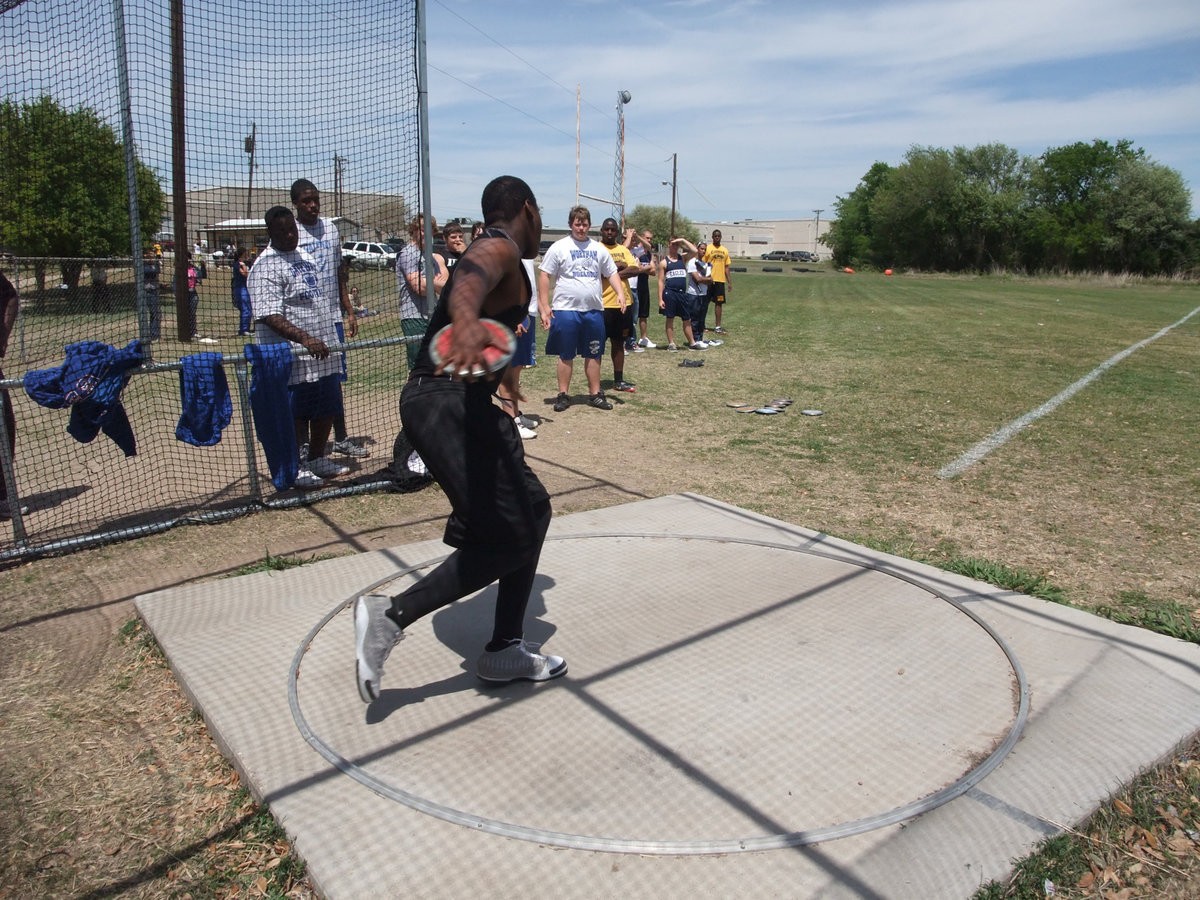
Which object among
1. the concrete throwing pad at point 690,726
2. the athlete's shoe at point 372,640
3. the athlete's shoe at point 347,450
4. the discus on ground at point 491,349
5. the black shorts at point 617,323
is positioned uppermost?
the black shorts at point 617,323

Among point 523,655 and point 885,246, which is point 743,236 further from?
point 523,655

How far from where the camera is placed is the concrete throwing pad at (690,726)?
83.6 inches

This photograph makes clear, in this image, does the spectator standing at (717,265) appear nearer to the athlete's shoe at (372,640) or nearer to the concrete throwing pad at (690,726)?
the concrete throwing pad at (690,726)

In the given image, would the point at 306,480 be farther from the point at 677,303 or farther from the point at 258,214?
the point at 677,303

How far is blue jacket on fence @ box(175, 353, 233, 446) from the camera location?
15.9 feet

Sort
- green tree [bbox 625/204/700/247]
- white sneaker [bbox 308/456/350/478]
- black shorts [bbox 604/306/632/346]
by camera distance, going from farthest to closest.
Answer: green tree [bbox 625/204/700/247]
black shorts [bbox 604/306/632/346]
white sneaker [bbox 308/456/350/478]


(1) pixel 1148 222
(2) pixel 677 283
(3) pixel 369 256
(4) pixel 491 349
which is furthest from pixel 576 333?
(1) pixel 1148 222

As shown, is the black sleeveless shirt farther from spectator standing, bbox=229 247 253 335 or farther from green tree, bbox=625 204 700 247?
green tree, bbox=625 204 700 247

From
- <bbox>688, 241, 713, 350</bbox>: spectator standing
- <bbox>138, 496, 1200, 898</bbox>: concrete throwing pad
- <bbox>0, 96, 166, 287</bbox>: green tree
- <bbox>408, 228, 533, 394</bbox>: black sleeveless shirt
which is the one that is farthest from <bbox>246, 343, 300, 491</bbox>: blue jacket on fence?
<bbox>688, 241, 713, 350</bbox>: spectator standing

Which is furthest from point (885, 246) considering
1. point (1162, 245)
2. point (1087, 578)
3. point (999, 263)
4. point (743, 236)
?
point (1087, 578)

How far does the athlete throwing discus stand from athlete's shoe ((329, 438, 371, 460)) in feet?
12.9

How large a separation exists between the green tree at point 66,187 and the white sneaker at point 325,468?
1781 millimetres

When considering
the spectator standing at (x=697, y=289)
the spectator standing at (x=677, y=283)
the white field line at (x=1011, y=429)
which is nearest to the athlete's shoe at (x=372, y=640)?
the white field line at (x=1011, y=429)

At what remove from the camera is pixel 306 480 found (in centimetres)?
550
